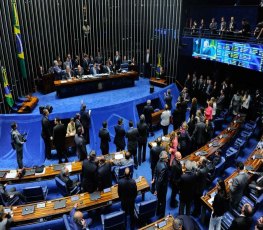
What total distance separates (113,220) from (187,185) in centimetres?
166

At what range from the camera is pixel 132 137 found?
767 centimetres

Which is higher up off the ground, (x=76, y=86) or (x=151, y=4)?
(x=151, y=4)

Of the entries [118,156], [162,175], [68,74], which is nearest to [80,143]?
[118,156]

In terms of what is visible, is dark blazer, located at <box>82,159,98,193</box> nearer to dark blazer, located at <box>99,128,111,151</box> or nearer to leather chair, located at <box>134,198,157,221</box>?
leather chair, located at <box>134,198,157,221</box>

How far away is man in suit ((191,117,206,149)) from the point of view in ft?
26.8

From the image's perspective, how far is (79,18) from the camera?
15539 mm

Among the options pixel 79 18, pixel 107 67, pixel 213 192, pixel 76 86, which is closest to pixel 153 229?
pixel 213 192

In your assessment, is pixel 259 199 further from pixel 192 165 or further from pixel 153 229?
pixel 153 229

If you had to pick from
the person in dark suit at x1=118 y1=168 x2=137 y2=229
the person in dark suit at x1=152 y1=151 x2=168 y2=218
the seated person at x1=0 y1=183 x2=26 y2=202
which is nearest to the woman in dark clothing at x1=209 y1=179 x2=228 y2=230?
the person in dark suit at x1=152 y1=151 x2=168 y2=218

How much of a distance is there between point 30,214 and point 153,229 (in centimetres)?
254

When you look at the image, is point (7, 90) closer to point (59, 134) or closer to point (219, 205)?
point (59, 134)

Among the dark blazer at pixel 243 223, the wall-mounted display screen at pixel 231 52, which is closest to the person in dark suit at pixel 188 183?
the dark blazer at pixel 243 223

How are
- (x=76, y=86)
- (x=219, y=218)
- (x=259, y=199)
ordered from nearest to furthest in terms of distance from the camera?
(x=219, y=218) < (x=259, y=199) < (x=76, y=86)

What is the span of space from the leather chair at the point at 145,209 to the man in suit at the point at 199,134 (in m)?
3.26
